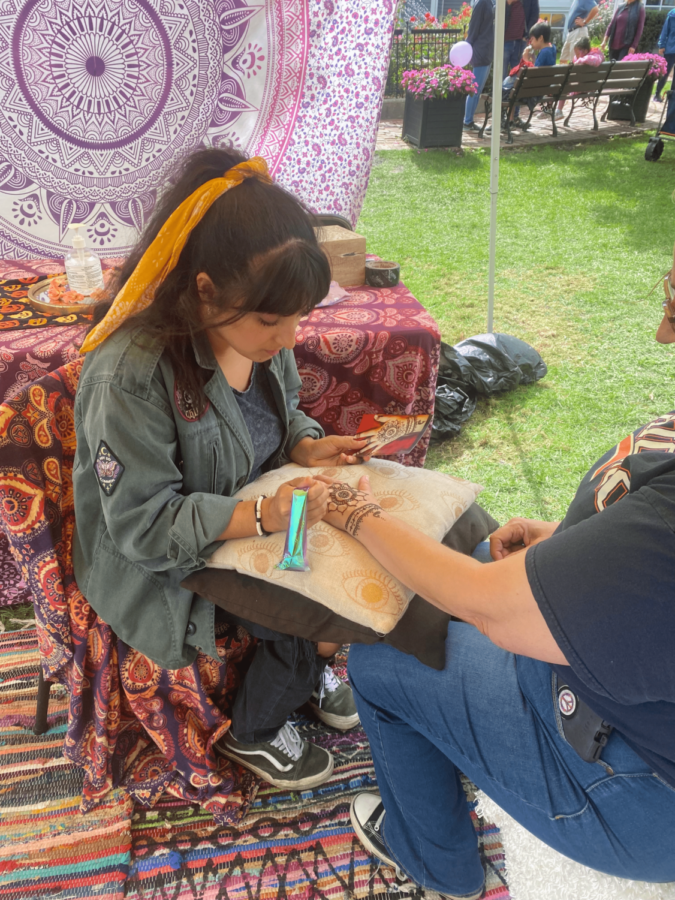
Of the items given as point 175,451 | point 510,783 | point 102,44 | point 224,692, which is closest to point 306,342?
point 175,451

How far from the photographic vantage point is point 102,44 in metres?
2.33

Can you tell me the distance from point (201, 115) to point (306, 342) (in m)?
1.14

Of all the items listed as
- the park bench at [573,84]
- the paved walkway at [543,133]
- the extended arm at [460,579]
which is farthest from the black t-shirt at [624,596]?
the park bench at [573,84]

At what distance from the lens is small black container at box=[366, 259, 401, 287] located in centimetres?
271

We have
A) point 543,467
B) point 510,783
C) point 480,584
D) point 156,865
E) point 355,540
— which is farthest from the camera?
point 543,467

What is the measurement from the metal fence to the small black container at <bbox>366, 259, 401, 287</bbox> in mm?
9546

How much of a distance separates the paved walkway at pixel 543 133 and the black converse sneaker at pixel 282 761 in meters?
8.86

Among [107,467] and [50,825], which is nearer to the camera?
[107,467]

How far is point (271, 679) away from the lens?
159 cm

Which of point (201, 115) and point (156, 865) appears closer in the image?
point (156, 865)

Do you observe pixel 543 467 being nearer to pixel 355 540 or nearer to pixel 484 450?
pixel 484 450

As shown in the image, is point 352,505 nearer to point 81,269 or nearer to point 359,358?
point 359,358

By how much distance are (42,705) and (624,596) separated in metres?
1.77

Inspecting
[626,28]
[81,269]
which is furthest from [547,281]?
[626,28]
